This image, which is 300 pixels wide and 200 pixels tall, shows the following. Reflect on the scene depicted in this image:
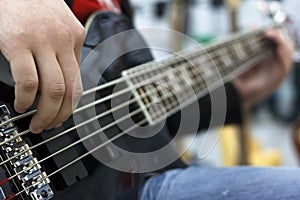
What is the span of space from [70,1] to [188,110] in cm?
35

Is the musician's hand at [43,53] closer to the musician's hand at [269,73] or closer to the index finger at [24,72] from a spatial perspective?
the index finger at [24,72]

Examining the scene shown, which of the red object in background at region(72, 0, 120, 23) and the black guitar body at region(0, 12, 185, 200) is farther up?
the red object in background at region(72, 0, 120, 23)

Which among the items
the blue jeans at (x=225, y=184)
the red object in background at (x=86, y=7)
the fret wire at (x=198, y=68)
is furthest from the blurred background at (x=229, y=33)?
the blue jeans at (x=225, y=184)

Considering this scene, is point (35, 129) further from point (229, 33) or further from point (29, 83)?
point (229, 33)

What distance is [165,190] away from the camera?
2.12ft

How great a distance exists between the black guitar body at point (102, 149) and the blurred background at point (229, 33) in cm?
20

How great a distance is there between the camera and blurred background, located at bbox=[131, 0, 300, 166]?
1.27 meters

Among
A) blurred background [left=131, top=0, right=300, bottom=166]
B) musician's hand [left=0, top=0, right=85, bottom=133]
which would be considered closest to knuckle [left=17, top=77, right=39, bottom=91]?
musician's hand [left=0, top=0, right=85, bottom=133]

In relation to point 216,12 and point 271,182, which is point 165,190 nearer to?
point 271,182

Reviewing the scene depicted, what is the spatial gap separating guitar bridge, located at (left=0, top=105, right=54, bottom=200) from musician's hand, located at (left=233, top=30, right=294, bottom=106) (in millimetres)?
731

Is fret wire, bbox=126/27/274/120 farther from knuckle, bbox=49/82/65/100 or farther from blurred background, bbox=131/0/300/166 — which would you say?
knuckle, bbox=49/82/65/100

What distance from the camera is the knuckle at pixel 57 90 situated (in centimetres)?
45

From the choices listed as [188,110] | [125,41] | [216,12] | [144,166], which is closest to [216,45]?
[188,110]

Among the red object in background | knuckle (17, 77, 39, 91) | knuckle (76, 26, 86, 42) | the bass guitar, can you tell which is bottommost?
the bass guitar
